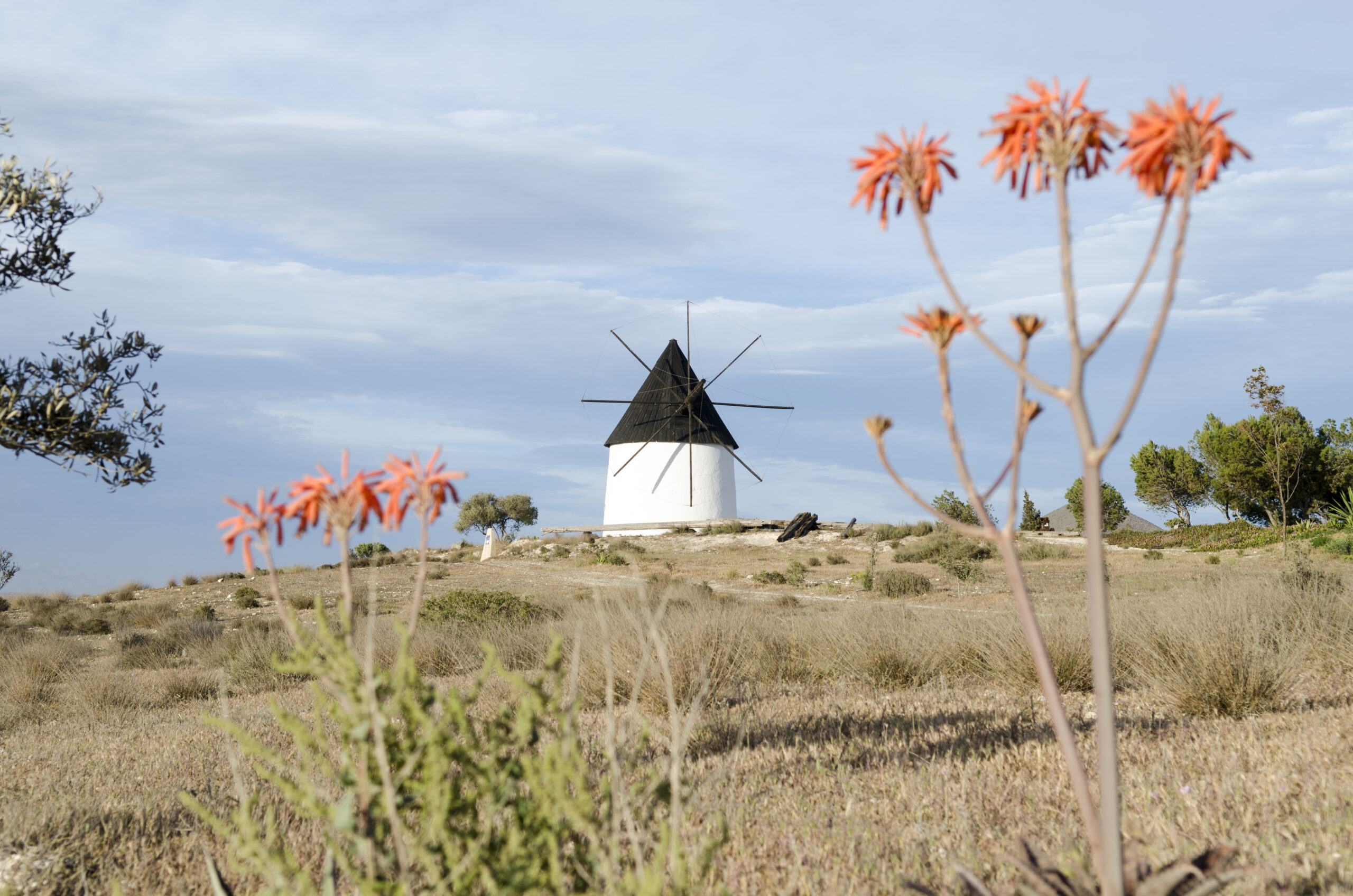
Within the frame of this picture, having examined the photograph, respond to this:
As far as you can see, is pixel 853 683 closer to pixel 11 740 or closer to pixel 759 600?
pixel 11 740

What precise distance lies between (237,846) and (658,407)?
43329 millimetres

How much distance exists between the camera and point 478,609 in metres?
15.7

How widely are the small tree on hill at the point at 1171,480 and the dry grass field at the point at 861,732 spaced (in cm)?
4310

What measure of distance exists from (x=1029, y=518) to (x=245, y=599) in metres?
38.8

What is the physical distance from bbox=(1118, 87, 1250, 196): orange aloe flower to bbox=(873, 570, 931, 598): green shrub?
19844mm

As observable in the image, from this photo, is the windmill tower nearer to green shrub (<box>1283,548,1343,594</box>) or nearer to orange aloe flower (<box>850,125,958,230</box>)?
green shrub (<box>1283,548,1343,594</box>)

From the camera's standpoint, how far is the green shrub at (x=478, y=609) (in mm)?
15086

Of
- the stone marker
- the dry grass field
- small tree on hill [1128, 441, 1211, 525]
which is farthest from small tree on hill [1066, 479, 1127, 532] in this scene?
the dry grass field

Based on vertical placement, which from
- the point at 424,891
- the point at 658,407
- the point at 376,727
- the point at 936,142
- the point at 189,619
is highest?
the point at 658,407

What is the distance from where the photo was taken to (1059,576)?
77.8 feet

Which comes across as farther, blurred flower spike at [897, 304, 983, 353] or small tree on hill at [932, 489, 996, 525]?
small tree on hill at [932, 489, 996, 525]

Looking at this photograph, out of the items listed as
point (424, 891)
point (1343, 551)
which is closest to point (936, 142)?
point (424, 891)

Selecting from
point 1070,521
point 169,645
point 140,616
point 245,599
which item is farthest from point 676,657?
point 1070,521

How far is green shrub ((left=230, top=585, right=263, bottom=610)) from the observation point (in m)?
24.1
